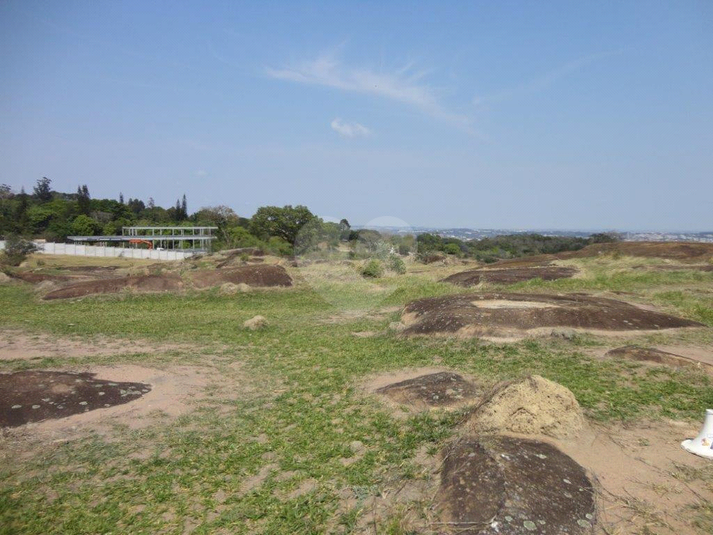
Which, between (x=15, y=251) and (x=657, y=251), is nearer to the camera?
(x=657, y=251)

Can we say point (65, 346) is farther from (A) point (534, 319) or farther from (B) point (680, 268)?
(B) point (680, 268)

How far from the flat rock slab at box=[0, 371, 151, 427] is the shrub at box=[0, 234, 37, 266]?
99.7 ft

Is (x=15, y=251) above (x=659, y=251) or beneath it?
beneath

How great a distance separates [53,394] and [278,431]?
3700 millimetres

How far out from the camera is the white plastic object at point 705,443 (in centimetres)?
471

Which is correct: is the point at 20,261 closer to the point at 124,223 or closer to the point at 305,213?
the point at 305,213

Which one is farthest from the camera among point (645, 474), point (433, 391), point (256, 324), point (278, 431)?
point (256, 324)

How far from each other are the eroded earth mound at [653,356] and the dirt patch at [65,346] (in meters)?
9.05

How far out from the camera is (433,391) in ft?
22.4

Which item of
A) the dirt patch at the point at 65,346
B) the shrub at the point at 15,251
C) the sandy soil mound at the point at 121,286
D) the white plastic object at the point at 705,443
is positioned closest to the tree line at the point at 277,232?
the shrub at the point at 15,251

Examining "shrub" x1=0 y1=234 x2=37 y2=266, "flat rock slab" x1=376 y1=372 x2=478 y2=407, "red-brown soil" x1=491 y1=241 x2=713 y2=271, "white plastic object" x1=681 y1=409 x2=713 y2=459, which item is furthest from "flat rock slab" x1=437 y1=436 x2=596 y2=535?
"shrub" x1=0 y1=234 x2=37 y2=266

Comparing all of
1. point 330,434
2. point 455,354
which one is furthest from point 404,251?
point 330,434

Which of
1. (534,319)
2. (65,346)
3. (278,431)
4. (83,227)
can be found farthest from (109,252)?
(278,431)

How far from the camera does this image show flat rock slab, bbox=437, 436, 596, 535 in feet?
12.2
